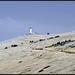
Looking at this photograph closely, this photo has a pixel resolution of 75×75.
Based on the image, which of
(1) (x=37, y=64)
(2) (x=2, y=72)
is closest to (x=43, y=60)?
(1) (x=37, y=64)

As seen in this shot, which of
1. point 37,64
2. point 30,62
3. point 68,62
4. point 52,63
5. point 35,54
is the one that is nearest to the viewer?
point 68,62

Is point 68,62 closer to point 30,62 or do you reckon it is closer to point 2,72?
point 30,62

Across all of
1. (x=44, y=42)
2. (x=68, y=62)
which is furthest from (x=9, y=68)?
(x=44, y=42)

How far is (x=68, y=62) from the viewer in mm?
41438

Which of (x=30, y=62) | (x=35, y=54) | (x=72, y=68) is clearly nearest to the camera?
(x=72, y=68)

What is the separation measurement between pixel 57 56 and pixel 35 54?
979cm

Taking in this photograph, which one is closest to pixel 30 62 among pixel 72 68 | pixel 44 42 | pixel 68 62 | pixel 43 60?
pixel 43 60

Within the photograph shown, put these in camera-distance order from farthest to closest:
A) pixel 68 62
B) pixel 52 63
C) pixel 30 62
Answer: pixel 30 62, pixel 52 63, pixel 68 62

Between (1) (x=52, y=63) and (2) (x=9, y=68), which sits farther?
(2) (x=9, y=68)

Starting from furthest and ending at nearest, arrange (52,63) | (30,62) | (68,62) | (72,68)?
(30,62)
(52,63)
(68,62)
(72,68)

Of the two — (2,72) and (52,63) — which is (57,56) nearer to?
(52,63)

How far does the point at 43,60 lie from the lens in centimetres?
4888

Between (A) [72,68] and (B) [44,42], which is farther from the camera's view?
(B) [44,42]

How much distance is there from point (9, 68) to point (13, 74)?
24.0 feet
